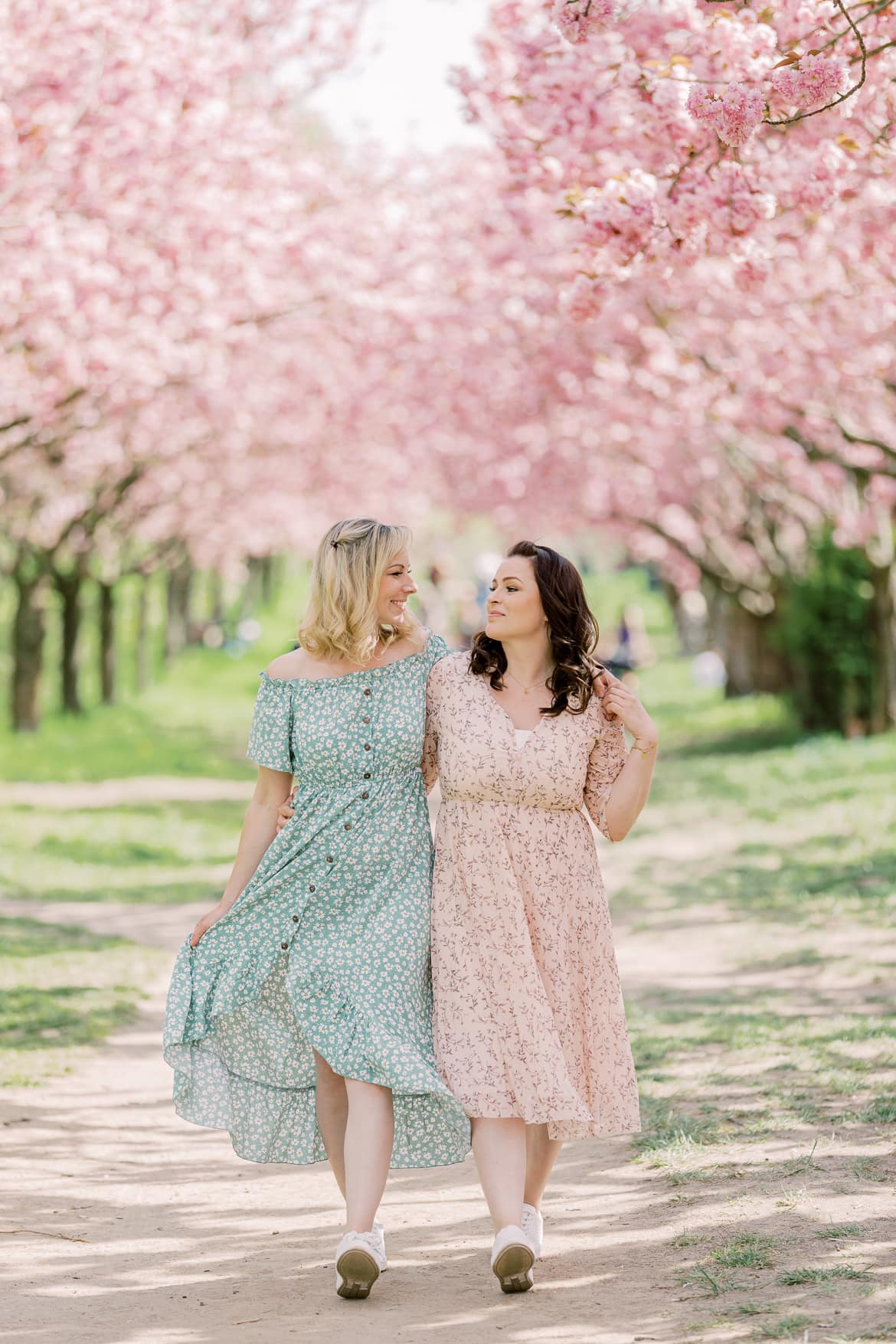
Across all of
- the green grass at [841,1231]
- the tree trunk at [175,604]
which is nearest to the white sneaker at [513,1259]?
the green grass at [841,1231]

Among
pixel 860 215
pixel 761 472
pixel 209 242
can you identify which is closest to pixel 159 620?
pixel 761 472

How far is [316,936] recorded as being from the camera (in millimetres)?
4383

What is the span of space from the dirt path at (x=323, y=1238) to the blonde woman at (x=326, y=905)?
1.07 ft

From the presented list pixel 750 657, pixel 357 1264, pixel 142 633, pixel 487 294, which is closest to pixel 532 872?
pixel 357 1264

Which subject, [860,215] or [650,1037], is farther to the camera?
[860,215]

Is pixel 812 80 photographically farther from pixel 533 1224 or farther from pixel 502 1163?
pixel 533 1224

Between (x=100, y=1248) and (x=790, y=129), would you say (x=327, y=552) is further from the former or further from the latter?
(x=790, y=129)

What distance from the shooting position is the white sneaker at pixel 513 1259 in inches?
156

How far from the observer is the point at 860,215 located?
11.0 meters

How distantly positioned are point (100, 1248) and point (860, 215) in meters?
8.72

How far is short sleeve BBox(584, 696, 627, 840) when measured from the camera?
449 cm

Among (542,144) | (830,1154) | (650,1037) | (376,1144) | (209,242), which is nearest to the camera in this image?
(376,1144)

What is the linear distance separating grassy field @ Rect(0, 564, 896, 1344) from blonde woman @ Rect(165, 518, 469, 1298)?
0.93m

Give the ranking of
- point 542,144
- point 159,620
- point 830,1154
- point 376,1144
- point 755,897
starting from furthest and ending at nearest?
point 159,620 → point 755,897 → point 542,144 → point 830,1154 → point 376,1144
